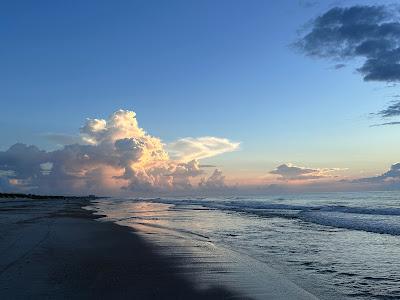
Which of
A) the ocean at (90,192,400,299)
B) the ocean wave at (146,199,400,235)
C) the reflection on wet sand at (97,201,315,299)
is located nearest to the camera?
the reflection on wet sand at (97,201,315,299)

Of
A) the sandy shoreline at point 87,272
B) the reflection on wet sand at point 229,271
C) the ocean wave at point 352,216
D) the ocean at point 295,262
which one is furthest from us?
the ocean wave at point 352,216

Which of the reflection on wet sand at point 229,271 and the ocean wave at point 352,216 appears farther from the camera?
the ocean wave at point 352,216

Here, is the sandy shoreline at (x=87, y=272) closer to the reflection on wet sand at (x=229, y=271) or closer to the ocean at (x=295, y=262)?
the reflection on wet sand at (x=229, y=271)

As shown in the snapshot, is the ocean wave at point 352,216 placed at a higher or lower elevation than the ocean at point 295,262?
higher

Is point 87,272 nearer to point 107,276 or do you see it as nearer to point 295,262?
point 107,276

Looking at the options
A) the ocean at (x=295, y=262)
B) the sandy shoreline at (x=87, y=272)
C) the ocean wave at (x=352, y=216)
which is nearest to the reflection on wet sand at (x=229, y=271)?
the ocean at (x=295, y=262)

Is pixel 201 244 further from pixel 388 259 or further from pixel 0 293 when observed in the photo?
pixel 0 293

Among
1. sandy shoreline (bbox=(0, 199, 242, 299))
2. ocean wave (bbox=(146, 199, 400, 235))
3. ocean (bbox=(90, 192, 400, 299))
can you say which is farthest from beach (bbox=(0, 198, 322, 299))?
ocean wave (bbox=(146, 199, 400, 235))

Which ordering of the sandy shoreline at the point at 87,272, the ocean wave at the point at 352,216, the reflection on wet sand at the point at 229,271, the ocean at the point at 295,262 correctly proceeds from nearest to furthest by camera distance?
the sandy shoreline at the point at 87,272
the reflection on wet sand at the point at 229,271
the ocean at the point at 295,262
the ocean wave at the point at 352,216

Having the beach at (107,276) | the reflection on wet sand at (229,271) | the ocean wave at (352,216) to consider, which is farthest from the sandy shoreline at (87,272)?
the ocean wave at (352,216)

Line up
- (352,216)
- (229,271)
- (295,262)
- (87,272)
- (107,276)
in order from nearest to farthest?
(107,276)
(87,272)
(229,271)
(295,262)
(352,216)

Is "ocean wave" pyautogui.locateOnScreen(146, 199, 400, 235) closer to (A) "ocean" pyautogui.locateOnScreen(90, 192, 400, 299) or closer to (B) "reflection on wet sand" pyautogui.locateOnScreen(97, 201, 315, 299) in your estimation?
(A) "ocean" pyautogui.locateOnScreen(90, 192, 400, 299)

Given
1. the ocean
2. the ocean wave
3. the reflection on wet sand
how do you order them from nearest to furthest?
the reflection on wet sand < the ocean < the ocean wave

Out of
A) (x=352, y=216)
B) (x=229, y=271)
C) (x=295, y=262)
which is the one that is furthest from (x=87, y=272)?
(x=352, y=216)
